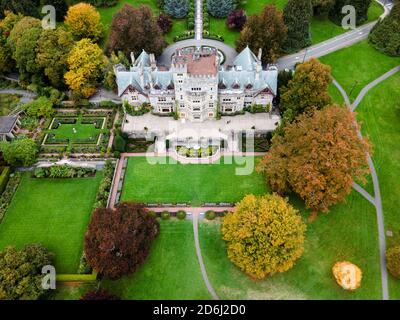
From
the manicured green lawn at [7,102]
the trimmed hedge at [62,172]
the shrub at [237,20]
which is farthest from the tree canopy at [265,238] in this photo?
the shrub at [237,20]

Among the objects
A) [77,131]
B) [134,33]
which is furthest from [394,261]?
[134,33]

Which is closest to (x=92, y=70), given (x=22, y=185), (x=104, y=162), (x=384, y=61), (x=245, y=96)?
(x=104, y=162)

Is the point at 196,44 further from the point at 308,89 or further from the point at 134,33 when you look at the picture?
the point at 308,89

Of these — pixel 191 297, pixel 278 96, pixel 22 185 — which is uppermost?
pixel 278 96

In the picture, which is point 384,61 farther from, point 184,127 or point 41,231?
point 41,231

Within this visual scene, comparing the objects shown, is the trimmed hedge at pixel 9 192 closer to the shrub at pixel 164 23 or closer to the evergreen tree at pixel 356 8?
the shrub at pixel 164 23

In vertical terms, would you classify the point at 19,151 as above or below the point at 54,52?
below

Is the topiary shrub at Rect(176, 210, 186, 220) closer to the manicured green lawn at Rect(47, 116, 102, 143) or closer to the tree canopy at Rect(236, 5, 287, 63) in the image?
the manicured green lawn at Rect(47, 116, 102, 143)
